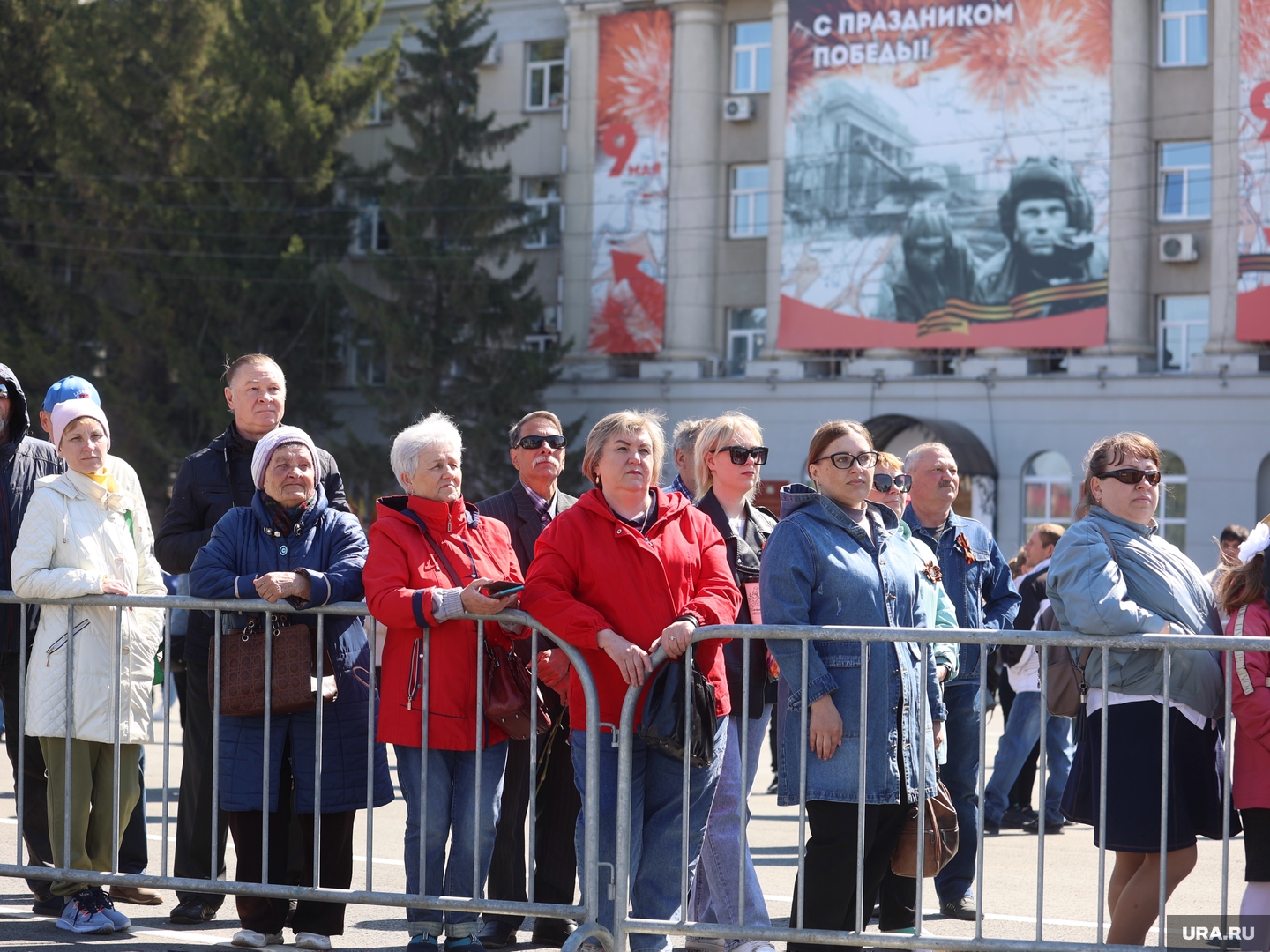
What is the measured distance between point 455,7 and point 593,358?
9210 mm

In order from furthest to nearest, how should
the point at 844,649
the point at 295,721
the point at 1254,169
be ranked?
the point at 1254,169
the point at 295,721
the point at 844,649

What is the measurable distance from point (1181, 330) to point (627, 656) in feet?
95.7

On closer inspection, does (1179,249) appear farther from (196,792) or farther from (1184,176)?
(196,792)

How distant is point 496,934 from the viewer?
6.05m

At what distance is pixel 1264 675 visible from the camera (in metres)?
4.91

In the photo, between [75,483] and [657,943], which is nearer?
[657,943]

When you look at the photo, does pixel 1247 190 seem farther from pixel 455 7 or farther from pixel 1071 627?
pixel 1071 627

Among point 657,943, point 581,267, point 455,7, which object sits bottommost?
point 657,943

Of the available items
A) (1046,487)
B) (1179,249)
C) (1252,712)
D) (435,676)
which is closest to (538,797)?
(435,676)

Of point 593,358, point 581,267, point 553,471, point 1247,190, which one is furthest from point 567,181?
point 553,471

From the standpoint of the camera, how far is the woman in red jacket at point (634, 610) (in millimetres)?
5184

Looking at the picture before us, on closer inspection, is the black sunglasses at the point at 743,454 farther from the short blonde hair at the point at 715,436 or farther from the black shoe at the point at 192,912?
the black shoe at the point at 192,912

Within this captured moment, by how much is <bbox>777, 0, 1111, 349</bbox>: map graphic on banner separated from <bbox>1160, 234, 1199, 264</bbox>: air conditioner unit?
129cm

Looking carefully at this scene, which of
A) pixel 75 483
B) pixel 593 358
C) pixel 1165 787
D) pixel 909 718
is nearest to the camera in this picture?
pixel 1165 787
